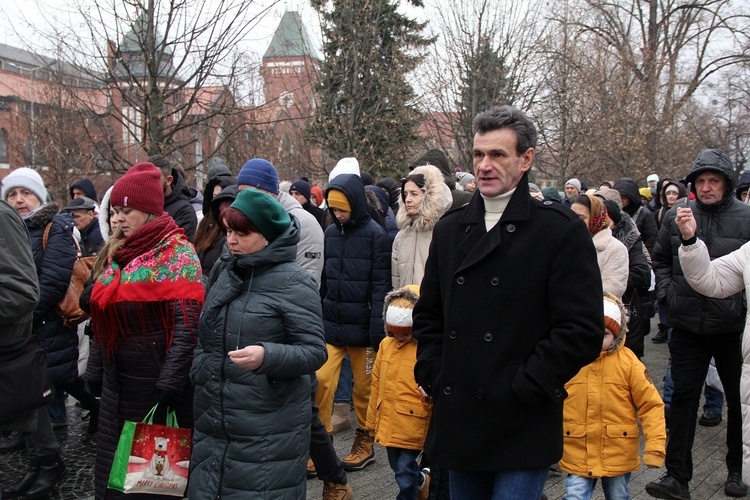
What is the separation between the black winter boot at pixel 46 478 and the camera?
4.91 meters

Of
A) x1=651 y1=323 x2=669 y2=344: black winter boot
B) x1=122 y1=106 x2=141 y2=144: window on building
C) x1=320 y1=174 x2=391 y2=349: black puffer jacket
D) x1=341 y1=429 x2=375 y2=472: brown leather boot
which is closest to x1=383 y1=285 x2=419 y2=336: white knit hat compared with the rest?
x1=320 y1=174 x2=391 y2=349: black puffer jacket

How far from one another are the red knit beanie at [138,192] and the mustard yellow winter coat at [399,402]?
1.67 m

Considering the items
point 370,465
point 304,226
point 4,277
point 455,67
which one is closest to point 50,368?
point 4,277

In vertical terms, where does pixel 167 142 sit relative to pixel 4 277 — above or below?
above

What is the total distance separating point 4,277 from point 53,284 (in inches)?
53.4

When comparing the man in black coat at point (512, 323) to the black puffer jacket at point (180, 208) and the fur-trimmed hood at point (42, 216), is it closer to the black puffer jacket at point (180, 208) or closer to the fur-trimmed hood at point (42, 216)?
the black puffer jacket at point (180, 208)

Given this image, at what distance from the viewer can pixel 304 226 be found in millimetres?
5688

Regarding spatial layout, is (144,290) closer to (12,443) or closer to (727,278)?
(12,443)

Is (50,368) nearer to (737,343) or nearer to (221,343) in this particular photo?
(221,343)

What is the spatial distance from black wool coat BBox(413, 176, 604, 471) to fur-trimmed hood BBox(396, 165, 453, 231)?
2657mm

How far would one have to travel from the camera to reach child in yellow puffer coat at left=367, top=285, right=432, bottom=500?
4.25m

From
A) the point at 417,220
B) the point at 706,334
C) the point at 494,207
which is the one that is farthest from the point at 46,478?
the point at 706,334

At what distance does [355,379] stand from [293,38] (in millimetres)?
12609

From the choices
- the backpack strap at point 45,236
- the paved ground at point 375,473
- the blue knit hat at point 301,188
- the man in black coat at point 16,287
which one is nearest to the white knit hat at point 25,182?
the backpack strap at point 45,236
